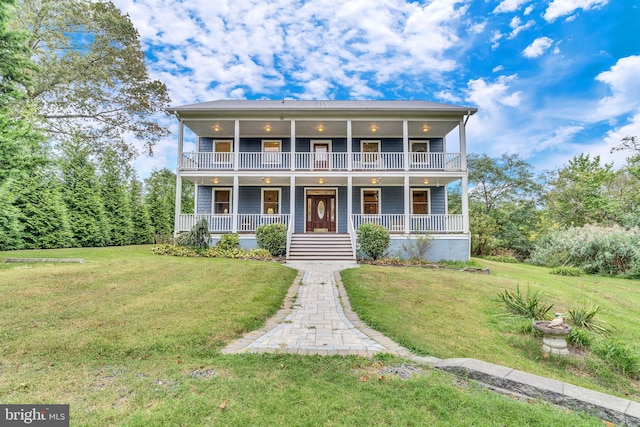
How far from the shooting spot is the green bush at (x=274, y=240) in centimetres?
1158

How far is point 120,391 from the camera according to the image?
2.47m

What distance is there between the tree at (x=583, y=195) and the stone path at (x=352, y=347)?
20.2m

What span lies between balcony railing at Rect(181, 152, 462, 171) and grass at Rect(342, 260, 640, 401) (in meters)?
6.53

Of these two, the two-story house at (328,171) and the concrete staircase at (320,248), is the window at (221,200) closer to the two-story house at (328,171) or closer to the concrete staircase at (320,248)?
the two-story house at (328,171)

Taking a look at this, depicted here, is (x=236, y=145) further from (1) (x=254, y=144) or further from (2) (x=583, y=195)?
(2) (x=583, y=195)

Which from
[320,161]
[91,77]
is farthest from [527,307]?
[91,77]

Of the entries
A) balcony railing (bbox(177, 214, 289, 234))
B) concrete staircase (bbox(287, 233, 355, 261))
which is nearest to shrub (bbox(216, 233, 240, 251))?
balcony railing (bbox(177, 214, 289, 234))

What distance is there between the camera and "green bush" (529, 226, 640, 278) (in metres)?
11.3

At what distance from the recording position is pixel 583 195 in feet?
60.6

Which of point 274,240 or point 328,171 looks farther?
point 328,171

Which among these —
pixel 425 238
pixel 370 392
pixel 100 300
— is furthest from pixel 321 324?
pixel 425 238

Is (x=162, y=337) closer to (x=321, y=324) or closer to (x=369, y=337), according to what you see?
(x=321, y=324)

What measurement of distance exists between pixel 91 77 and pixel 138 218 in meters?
8.05

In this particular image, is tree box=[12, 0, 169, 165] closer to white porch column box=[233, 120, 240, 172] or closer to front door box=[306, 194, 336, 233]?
white porch column box=[233, 120, 240, 172]
